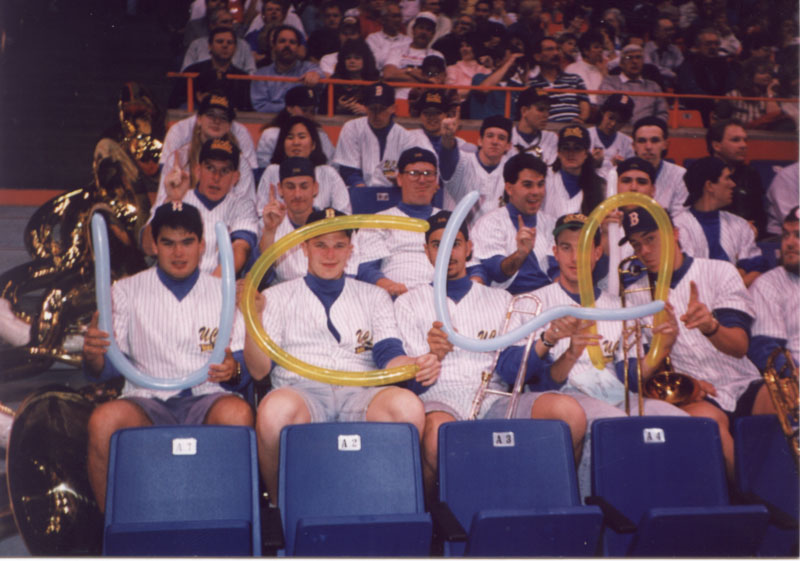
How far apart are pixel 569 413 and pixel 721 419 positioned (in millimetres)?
762

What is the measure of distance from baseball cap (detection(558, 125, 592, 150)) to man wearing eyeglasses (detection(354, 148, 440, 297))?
730mm

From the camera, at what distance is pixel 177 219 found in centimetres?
323

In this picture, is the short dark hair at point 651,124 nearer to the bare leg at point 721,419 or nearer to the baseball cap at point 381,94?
the baseball cap at point 381,94

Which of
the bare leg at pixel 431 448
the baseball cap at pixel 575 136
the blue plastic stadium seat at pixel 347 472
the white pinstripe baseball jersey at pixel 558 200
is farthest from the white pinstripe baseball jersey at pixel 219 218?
the baseball cap at pixel 575 136

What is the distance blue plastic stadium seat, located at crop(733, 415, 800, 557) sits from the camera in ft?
9.52

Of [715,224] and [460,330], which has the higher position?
[715,224]

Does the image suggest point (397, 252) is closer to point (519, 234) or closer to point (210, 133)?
point (519, 234)

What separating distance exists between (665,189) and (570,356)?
116 centimetres

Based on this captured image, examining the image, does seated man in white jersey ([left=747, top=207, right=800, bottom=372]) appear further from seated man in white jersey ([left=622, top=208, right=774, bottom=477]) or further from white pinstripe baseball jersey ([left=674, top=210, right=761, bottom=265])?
white pinstripe baseball jersey ([left=674, top=210, right=761, bottom=265])

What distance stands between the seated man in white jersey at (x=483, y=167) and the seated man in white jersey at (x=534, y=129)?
8 cm

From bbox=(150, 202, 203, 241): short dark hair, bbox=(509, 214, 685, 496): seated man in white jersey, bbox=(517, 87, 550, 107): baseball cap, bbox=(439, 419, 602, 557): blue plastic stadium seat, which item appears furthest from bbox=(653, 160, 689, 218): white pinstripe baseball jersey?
bbox=(150, 202, 203, 241): short dark hair

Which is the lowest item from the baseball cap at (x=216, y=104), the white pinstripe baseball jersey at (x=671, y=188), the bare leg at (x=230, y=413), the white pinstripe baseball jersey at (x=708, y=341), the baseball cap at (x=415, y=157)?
the bare leg at (x=230, y=413)

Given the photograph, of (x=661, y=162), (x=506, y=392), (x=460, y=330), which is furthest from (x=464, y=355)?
(x=661, y=162)

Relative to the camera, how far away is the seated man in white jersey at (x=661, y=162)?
374 centimetres
